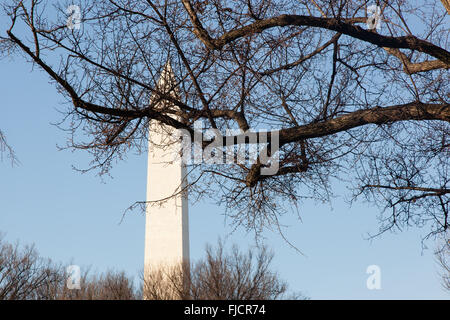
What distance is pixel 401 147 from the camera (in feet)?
22.7

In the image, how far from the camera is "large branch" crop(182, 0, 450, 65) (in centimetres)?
602

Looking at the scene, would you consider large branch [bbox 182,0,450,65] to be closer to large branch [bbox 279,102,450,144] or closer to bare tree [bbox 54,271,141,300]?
large branch [bbox 279,102,450,144]

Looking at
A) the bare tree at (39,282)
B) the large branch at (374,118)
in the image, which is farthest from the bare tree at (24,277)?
the large branch at (374,118)

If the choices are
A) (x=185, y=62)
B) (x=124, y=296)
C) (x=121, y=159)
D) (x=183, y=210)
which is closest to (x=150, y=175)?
(x=183, y=210)

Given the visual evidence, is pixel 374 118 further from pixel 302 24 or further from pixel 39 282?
pixel 39 282

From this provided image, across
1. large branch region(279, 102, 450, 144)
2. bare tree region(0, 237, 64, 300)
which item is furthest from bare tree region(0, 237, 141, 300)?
large branch region(279, 102, 450, 144)

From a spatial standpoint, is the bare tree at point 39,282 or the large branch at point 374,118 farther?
the bare tree at point 39,282

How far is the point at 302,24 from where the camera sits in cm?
608

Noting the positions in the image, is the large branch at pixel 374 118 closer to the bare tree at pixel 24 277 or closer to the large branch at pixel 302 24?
the large branch at pixel 302 24

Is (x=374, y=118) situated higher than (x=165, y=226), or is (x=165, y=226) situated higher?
(x=165, y=226)

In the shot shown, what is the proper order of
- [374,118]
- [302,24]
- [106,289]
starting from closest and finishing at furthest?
[302,24] → [374,118] → [106,289]

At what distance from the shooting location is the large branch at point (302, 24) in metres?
6.02

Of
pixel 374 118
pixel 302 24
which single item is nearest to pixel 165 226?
pixel 374 118
